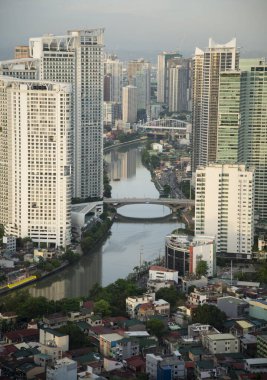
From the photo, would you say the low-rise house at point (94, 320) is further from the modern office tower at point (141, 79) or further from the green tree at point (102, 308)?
the modern office tower at point (141, 79)

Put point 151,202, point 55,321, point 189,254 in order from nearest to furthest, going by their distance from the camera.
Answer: point 55,321 → point 189,254 → point 151,202

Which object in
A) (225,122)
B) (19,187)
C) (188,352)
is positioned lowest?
(188,352)

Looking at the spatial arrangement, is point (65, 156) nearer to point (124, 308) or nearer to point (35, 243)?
point (35, 243)

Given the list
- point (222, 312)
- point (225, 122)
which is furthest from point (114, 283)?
point (225, 122)

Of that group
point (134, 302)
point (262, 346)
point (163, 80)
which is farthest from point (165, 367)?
point (163, 80)

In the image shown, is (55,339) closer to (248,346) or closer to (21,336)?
(21,336)

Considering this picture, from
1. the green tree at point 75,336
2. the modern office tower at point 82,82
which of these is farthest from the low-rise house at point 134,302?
the modern office tower at point 82,82

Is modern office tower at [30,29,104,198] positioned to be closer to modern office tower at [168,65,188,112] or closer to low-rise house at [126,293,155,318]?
low-rise house at [126,293,155,318]
